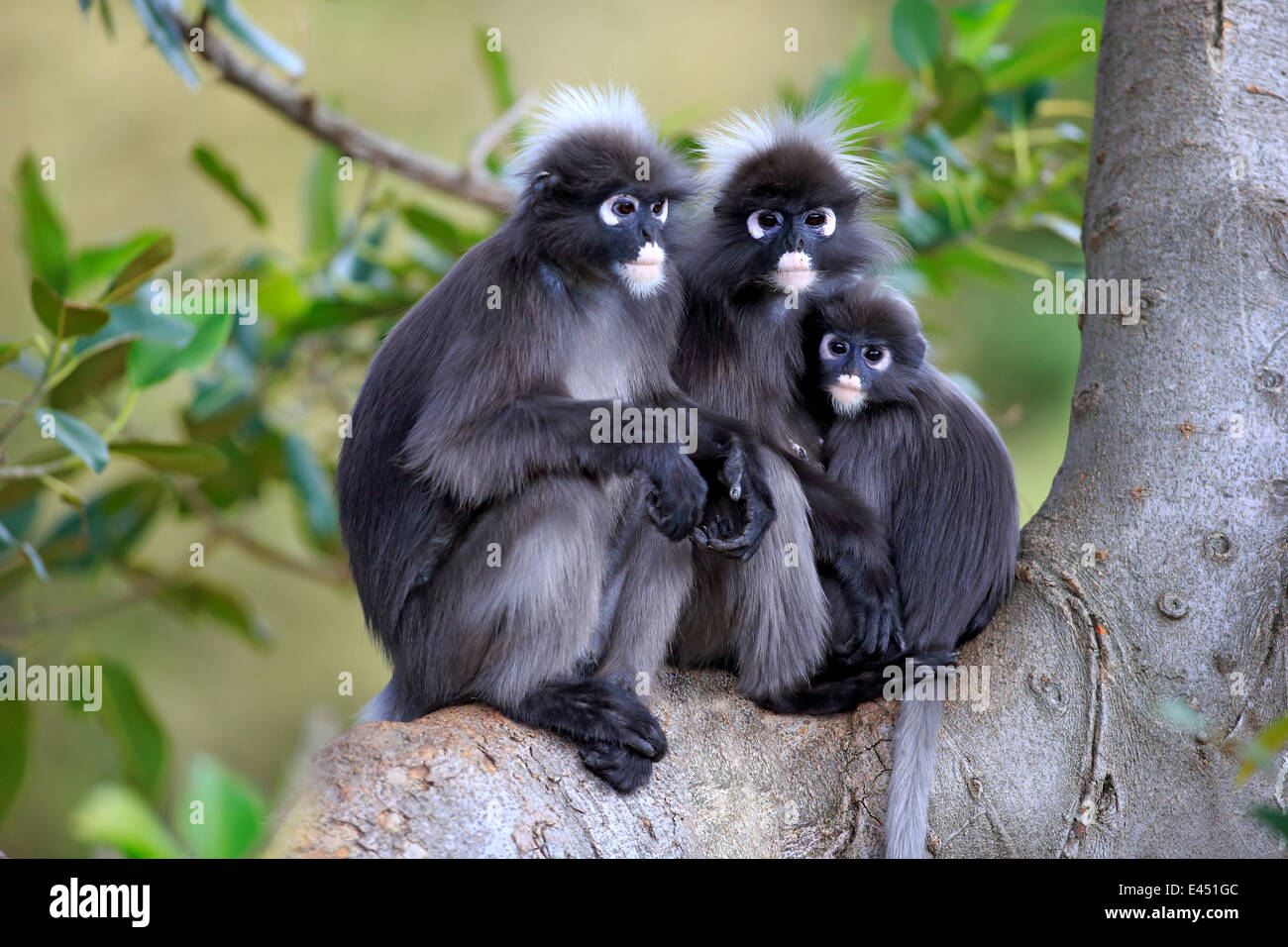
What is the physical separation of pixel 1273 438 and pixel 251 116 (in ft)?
31.8

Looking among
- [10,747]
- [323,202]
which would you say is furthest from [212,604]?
[323,202]

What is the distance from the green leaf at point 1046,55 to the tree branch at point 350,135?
216cm

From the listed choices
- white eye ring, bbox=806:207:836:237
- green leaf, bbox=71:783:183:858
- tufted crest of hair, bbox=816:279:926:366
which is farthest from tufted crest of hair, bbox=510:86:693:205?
green leaf, bbox=71:783:183:858

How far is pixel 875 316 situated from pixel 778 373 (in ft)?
1.13

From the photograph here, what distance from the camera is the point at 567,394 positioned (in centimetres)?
331

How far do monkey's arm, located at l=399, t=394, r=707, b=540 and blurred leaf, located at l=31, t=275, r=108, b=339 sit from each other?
1.14m

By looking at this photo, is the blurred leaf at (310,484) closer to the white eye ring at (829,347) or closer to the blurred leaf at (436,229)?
the blurred leaf at (436,229)

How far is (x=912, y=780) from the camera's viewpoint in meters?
2.89

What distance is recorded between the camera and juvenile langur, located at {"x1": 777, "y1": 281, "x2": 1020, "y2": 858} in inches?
132

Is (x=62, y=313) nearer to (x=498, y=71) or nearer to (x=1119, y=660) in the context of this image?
(x=498, y=71)

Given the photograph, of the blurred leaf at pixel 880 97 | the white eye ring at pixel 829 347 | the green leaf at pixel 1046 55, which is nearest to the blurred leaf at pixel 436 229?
the blurred leaf at pixel 880 97

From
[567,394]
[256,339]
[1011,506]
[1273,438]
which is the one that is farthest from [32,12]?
[1273,438]
